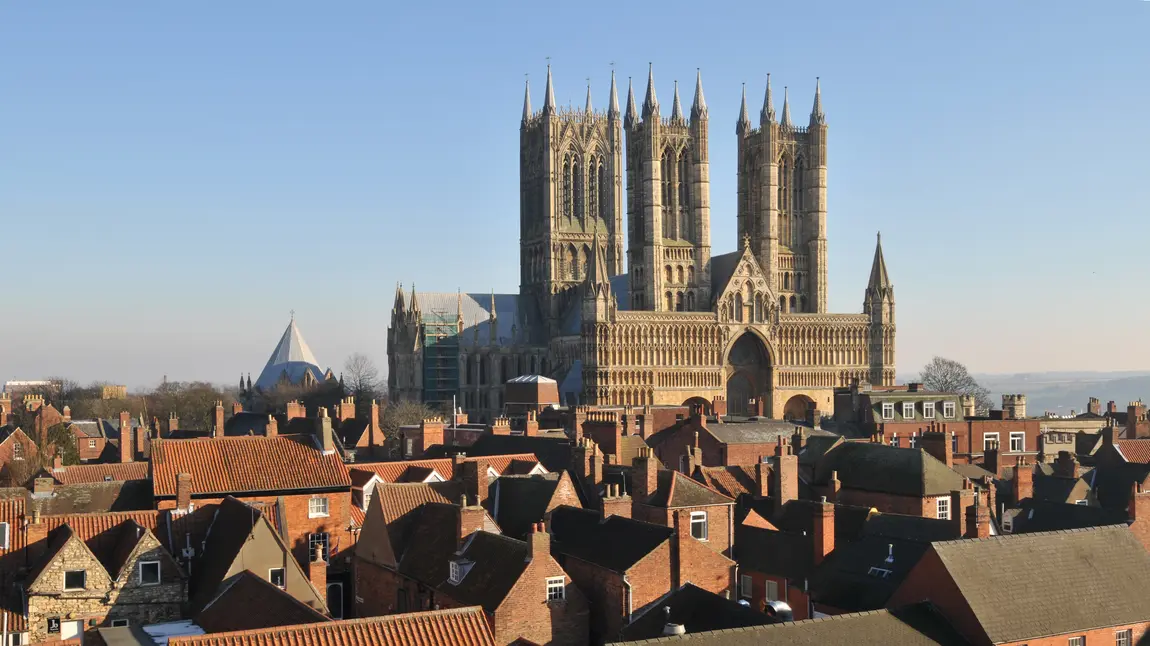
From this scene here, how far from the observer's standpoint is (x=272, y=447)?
46969mm

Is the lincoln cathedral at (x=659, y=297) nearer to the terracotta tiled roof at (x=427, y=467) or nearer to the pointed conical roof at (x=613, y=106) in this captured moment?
the pointed conical roof at (x=613, y=106)

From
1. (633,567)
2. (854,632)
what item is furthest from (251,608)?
(854,632)

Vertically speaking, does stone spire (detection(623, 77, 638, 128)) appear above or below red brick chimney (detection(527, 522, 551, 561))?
above

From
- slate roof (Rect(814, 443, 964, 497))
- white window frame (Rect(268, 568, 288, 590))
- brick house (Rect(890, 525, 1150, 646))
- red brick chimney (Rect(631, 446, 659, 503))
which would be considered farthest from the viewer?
slate roof (Rect(814, 443, 964, 497))

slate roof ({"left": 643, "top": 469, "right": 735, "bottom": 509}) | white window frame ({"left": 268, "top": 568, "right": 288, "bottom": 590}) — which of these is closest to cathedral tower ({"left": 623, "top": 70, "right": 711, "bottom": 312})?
slate roof ({"left": 643, "top": 469, "right": 735, "bottom": 509})

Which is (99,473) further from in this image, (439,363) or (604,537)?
(439,363)

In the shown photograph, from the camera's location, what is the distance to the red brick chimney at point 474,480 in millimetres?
45412

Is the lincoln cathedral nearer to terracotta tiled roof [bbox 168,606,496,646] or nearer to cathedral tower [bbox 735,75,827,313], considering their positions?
cathedral tower [bbox 735,75,827,313]

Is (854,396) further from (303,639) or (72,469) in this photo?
(303,639)

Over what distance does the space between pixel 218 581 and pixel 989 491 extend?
2867 centimetres

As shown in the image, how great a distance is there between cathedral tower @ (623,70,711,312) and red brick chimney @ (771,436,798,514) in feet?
265

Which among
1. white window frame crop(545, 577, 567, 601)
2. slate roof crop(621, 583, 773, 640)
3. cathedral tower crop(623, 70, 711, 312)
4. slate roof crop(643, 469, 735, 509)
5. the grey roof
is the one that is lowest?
slate roof crop(621, 583, 773, 640)

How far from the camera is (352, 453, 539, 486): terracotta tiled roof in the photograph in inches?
2019

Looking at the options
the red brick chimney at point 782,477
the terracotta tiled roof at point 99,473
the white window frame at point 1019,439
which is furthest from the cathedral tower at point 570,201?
the red brick chimney at point 782,477
